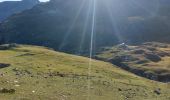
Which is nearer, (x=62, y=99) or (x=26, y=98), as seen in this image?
(x=26, y=98)

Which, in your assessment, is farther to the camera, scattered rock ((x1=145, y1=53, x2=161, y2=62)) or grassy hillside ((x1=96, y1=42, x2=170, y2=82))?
scattered rock ((x1=145, y1=53, x2=161, y2=62))

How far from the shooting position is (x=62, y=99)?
142 ft

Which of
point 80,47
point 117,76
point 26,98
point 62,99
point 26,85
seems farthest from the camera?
point 80,47

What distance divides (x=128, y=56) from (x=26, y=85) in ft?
321

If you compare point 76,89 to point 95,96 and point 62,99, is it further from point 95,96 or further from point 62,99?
point 62,99

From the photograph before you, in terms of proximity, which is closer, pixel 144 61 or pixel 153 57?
pixel 144 61

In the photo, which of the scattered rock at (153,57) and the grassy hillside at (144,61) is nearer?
the grassy hillside at (144,61)

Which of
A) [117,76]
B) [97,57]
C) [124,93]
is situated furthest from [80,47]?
[124,93]

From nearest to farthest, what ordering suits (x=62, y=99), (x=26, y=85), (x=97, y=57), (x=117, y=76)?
(x=62, y=99)
(x=26, y=85)
(x=117, y=76)
(x=97, y=57)

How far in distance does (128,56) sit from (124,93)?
91321 mm

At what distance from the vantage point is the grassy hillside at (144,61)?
11644cm

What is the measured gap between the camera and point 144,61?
5413 inches

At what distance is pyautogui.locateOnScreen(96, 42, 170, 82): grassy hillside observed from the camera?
11644cm

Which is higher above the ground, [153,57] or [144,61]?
[153,57]
